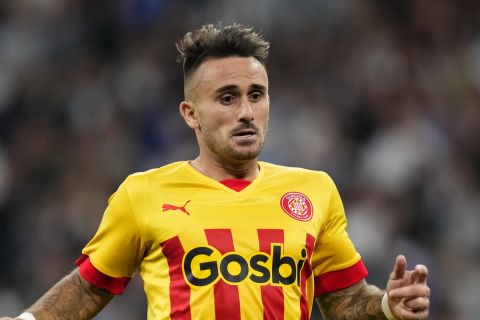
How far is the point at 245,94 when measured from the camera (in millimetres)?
4852

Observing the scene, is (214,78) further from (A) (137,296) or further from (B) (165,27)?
(B) (165,27)

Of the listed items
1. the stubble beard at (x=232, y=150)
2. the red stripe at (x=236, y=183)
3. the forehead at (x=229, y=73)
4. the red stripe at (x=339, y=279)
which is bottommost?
the red stripe at (x=339, y=279)

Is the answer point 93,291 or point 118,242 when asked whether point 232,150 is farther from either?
point 93,291

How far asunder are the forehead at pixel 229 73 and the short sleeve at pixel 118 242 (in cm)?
60

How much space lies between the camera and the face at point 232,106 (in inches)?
189

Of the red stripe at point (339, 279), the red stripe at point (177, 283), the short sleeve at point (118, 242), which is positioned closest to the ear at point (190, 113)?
the short sleeve at point (118, 242)

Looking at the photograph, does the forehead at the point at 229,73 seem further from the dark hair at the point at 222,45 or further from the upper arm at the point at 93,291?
the upper arm at the point at 93,291

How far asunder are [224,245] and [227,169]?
19.3 inches

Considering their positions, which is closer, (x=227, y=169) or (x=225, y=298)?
(x=225, y=298)

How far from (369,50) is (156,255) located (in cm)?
699

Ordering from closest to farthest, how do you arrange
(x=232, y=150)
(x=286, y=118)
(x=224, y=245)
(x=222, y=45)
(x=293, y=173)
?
(x=224, y=245) → (x=232, y=150) → (x=222, y=45) → (x=293, y=173) → (x=286, y=118)

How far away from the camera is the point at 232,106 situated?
4.85m

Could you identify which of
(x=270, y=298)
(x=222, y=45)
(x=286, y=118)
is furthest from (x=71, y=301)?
(x=286, y=118)

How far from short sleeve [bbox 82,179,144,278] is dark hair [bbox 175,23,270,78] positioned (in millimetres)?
702
